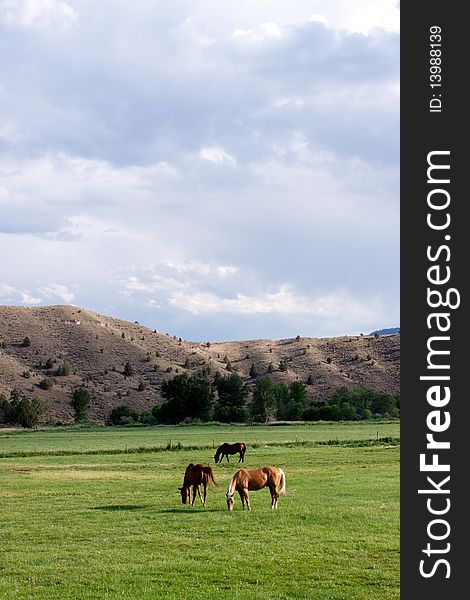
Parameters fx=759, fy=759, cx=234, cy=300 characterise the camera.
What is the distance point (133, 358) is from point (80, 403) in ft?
86.0

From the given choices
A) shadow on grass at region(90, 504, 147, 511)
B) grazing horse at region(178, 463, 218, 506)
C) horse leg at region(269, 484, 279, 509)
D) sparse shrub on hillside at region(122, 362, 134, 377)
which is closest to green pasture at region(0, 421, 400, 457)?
shadow on grass at region(90, 504, 147, 511)

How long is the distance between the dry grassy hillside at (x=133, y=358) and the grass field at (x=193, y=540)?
82773mm

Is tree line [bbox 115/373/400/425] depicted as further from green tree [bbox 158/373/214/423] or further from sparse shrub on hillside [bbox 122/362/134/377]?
sparse shrub on hillside [bbox 122/362/134/377]

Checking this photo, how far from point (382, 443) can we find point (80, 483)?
96.7ft

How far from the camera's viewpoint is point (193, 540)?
63.2 ft

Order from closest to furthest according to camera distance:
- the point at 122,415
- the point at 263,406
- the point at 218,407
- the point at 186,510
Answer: the point at 186,510, the point at 263,406, the point at 218,407, the point at 122,415

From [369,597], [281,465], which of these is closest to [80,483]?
[281,465]

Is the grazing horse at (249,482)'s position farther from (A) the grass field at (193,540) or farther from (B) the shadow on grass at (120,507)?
(B) the shadow on grass at (120,507)

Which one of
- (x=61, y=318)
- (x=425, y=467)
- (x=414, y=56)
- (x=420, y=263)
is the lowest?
(x=425, y=467)

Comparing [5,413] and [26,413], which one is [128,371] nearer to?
[5,413]

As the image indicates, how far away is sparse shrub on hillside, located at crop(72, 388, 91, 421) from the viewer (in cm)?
10688

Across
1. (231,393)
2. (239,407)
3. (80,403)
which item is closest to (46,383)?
(80,403)

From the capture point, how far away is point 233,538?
63.5 ft

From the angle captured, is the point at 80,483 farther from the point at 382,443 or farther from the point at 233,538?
the point at 382,443
